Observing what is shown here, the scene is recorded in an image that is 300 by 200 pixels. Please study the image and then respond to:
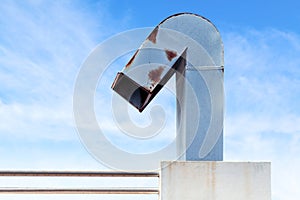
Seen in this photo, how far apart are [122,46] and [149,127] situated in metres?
0.66

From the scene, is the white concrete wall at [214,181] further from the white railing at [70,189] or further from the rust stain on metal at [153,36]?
the rust stain on metal at [153,36]

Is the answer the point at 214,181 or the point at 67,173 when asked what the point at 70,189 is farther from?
the point at 214,181

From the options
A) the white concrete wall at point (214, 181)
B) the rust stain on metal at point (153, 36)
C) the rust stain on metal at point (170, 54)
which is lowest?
the white concrete wall at point (214, 181)

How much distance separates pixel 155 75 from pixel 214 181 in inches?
34.7

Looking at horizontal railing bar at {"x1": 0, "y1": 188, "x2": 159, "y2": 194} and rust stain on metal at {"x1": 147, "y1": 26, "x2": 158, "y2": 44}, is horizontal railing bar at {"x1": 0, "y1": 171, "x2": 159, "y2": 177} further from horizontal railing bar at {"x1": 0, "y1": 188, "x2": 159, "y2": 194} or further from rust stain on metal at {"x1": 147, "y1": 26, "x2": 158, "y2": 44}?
rust stain on metal at {"x1": 147, "y1": 26, "x2": 158, "y2": 44}

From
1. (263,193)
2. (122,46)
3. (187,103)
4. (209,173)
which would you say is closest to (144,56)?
(122,46)

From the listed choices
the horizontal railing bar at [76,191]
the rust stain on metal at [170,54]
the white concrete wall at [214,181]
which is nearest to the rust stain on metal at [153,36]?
the rust stain on metal at [170,54]

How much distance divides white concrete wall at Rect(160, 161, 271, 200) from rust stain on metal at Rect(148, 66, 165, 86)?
610mm

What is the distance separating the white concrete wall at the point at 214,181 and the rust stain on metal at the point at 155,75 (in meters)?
0.61

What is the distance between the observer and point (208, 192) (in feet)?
10.00

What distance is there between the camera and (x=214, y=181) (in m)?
3.06

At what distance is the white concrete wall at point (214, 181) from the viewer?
304cm

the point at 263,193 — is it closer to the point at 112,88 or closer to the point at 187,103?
the point at 187,103

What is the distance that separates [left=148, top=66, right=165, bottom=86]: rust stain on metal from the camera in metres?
3.21
